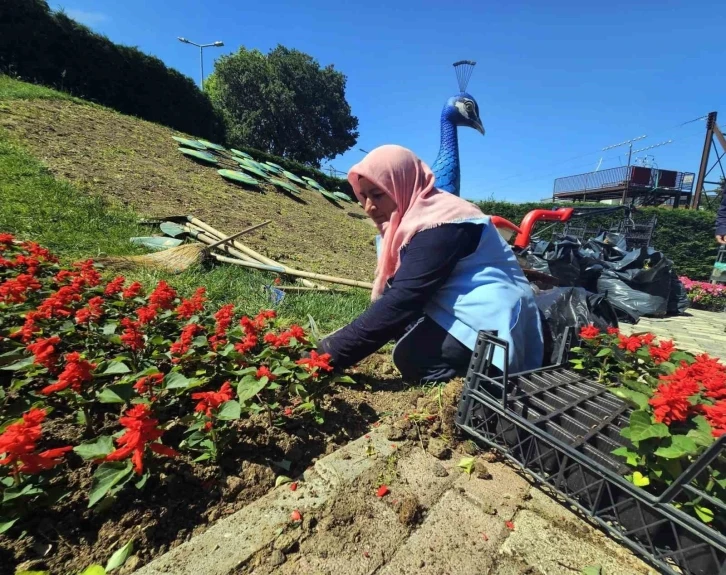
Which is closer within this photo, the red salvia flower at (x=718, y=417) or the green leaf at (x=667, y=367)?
the red salvia flower at (x=718, y=417)

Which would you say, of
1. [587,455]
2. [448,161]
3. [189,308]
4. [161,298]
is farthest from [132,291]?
[448,161]

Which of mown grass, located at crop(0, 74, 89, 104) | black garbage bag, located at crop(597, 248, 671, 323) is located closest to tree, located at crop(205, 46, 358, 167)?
mown grass, located at crop(0, 74, 89, 104)

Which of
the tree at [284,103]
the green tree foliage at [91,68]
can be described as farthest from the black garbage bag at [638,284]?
the tree at [284,103]

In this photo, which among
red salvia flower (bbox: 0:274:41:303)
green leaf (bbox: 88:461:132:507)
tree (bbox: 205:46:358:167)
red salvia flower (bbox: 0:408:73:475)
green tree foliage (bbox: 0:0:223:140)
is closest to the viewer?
red salvia flower (bbox: 0:408:73:475)

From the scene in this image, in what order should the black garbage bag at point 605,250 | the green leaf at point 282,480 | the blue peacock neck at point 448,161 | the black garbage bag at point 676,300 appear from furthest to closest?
the black garbage bag at point 676,300
the black garbage bag at point 605,250
the blue peacock neck at point 448,161
the green leaf at point 282,480

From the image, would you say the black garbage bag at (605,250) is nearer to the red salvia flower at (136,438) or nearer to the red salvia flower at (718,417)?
the red salvia flower at (718,417)

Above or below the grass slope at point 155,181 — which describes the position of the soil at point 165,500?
below

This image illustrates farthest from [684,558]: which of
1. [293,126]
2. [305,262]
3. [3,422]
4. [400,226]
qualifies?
[293,126]

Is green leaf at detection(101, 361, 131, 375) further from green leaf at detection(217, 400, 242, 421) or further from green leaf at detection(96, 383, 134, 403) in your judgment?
green leaf at detection(217, 400, 242, 421)

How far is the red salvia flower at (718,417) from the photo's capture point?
95 centimetres

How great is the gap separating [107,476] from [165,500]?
226mm

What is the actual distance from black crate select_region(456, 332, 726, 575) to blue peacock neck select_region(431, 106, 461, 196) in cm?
247

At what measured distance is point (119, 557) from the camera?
35.2 inches

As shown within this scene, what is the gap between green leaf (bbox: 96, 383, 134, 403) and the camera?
1.13m
